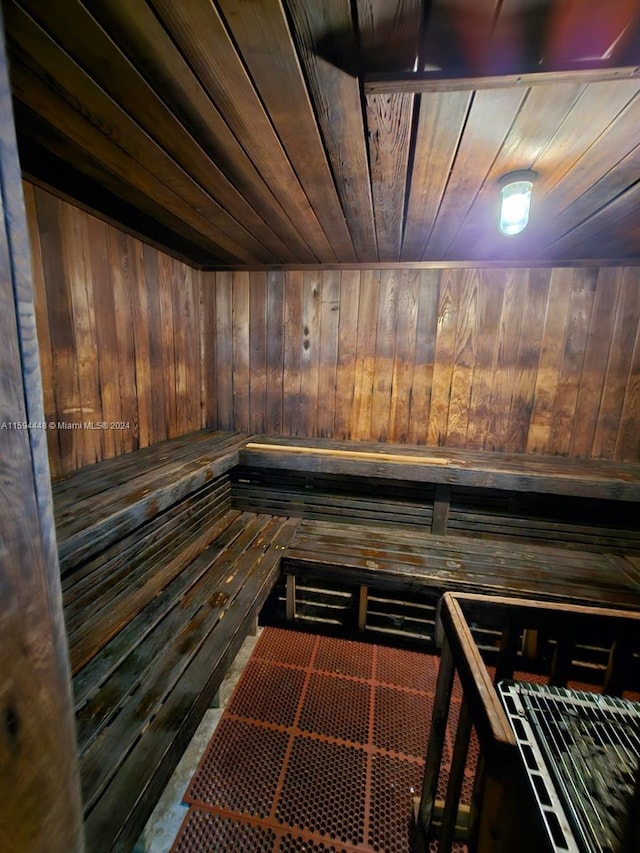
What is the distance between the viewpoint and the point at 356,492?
111 inches

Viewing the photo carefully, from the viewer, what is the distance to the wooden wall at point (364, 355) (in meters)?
2.36

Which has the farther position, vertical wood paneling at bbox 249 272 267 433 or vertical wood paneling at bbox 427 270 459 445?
vertical wood paneling at bbox 249 272 267 433

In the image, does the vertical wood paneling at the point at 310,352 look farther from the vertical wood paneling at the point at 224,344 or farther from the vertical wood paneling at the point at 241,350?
the vertical wood paneling at the point at 224,344

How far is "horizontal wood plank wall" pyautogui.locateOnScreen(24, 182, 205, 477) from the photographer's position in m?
1.81

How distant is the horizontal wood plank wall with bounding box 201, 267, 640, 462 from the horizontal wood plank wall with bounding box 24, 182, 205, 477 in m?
0.43

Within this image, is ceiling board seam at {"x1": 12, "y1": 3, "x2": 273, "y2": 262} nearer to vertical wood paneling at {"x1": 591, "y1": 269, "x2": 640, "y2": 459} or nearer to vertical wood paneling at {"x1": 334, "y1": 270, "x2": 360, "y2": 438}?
vertical wood paneling at {"x1": 334, "y1": 270, "x2": 360, "y2": 438}

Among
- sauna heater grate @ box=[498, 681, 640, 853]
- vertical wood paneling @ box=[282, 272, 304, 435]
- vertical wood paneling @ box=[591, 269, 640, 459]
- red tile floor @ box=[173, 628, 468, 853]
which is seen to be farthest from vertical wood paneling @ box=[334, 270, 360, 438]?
sauna heater grate @ box=[498, 681, 640, 853]

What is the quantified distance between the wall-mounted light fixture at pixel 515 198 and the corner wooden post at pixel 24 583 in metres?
1.80

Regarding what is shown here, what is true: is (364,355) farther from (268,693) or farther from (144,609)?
(268,693)

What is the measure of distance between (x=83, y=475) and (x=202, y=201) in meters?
1.71

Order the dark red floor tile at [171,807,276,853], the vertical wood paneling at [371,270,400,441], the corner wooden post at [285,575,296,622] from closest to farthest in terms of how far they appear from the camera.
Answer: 1. the dark red floor tile at [171,807,276,853]
2. the corner wooden post at [285,575,296,622]
3. the vertical wood paneling at [371,270,400,441]

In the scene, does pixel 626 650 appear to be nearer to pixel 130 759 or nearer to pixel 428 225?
pixel 130 759

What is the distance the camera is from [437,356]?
2.87m

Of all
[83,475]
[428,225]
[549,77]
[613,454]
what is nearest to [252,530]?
[83,475]
